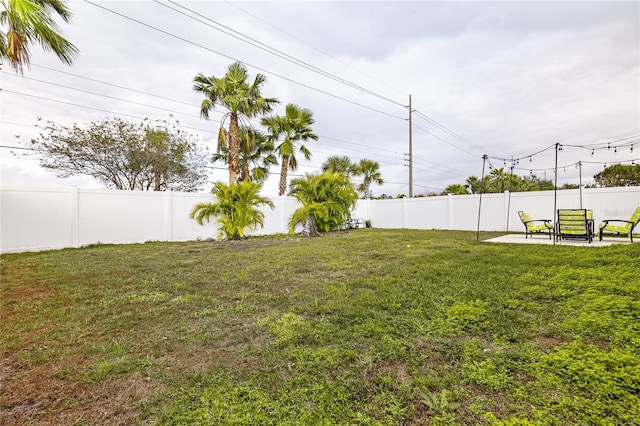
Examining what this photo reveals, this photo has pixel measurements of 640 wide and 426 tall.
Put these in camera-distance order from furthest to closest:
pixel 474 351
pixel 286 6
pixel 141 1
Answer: pixel 286 6
pixel 141 1
pixel 474 351

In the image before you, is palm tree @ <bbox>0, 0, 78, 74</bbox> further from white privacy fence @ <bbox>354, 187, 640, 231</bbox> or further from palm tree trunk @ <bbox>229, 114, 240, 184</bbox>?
white privacy fence @ <bbox>354, 187, 640, 231</bbox>

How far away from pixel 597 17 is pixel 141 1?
40.3ft

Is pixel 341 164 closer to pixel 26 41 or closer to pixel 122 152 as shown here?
pixel 122 152

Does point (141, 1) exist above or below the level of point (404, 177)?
above

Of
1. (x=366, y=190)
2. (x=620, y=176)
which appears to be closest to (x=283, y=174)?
(x=366, y=190)

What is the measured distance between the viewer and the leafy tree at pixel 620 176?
16734mm

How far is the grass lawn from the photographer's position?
4.55 feet

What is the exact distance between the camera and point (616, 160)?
9.61 metres

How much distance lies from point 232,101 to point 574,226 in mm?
11170

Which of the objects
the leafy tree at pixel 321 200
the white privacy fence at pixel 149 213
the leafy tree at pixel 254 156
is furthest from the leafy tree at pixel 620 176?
the leafy tree at pixel 254 156

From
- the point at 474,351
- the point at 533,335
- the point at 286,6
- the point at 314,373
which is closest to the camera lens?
the point at 314,373

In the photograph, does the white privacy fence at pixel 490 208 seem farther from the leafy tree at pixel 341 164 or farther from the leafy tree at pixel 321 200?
the leafy tree at pixel 321 200

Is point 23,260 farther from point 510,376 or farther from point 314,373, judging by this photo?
point 510,376

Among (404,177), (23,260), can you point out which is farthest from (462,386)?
(404,177)
